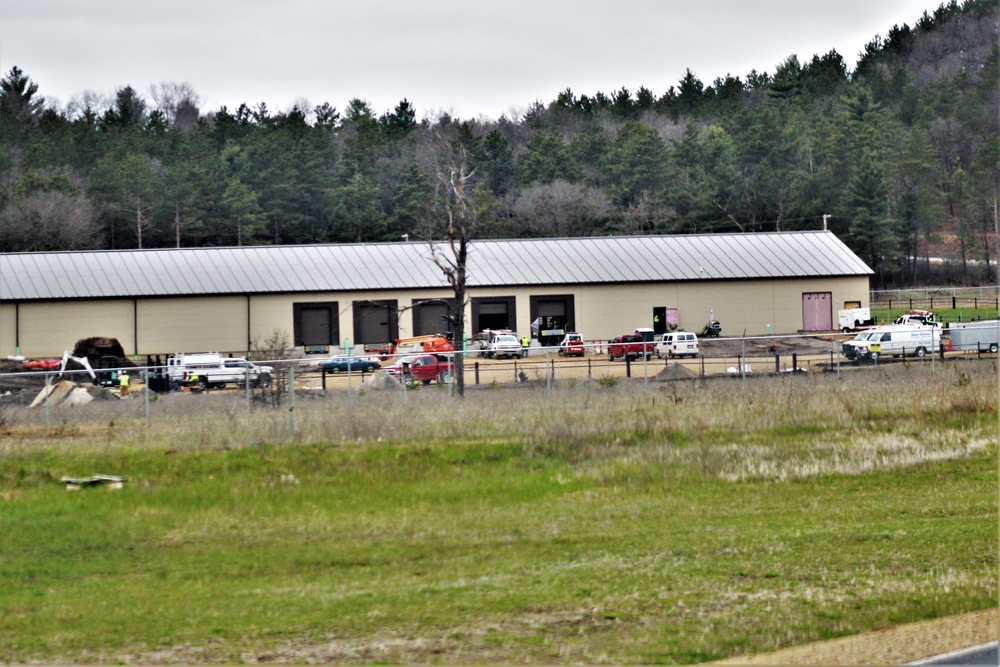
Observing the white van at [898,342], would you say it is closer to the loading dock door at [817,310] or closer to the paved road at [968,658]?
the loading dock door at [817,310]

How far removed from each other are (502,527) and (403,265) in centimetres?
5206

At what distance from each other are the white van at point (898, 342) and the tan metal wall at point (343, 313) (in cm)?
1515

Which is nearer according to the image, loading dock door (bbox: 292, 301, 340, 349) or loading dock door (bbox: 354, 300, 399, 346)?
loading dock door (bbox: 292, 301, 340, 349)

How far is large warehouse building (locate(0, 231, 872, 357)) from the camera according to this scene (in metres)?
62.3

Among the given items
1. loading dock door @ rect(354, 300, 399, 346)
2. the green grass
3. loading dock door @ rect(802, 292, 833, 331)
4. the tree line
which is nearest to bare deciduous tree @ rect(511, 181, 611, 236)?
the tree line

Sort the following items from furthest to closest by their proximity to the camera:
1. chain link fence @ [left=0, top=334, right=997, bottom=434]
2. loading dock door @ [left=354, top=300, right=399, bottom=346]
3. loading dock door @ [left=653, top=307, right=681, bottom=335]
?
1. loading dock door @ [left=653, top=307, right=681, bottom=335]
2. loading dock door @ [left=354, top=300, right=399, bottom=346]
3. chain link fence @ [left=0, top=334, right=997, bottom=434]

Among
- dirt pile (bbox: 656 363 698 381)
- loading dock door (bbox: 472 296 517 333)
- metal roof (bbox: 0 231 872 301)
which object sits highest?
metal roof (bbox: 0 231 872 301)

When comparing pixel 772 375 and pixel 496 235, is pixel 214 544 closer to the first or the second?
pixel 772 375

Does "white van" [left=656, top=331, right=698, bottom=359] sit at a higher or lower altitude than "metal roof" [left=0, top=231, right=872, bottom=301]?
lower

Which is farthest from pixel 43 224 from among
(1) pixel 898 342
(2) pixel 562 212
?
(1) pixel 898 342

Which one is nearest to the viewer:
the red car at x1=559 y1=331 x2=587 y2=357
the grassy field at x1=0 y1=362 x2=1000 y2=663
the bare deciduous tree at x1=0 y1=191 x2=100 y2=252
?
the grassy field at x1=0 y1=362 x2=1000 y2=663

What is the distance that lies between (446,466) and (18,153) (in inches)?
3923

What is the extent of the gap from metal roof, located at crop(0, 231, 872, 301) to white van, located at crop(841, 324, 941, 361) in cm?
1596

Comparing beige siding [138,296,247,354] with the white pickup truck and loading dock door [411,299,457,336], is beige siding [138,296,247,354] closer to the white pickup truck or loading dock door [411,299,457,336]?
loading dock door [411,299,457,336]
